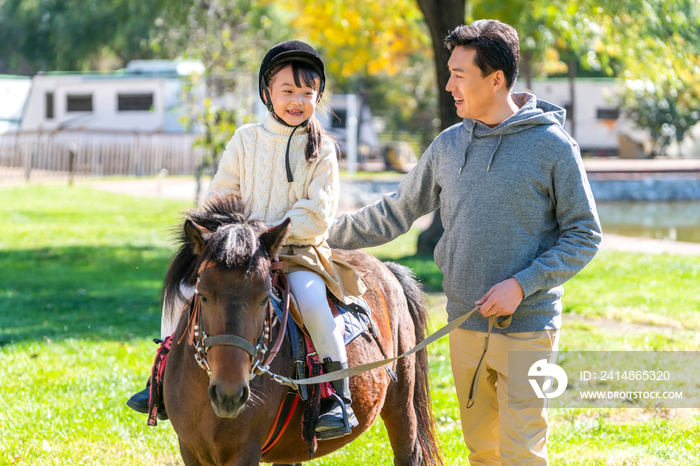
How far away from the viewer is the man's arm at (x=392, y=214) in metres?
3.40

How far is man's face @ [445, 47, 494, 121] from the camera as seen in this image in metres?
2.98

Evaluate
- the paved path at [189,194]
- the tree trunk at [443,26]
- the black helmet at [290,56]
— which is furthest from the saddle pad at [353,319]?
the paved path at [189,194]

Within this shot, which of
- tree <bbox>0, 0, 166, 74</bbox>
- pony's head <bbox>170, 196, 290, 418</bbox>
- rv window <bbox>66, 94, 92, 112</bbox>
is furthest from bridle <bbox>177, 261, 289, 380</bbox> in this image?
tree <bbox>0, 0, 166, 74</bbox>

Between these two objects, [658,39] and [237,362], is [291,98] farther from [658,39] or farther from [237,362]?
[658,39]

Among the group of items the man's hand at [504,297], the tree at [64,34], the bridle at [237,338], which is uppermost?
the tree at [64,34]

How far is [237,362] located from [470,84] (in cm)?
155

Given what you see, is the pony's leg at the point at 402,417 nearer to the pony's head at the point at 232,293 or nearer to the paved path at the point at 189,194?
the pony's head at the point at 232,293

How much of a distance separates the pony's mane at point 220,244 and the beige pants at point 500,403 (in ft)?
3.67

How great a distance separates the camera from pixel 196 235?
2703 millimetres

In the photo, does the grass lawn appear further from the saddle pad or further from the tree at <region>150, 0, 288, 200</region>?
the tree at <region>150, 0, 288, 200</region>

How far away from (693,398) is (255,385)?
4.30m

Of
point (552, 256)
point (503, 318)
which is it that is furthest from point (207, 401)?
point (552, 256)

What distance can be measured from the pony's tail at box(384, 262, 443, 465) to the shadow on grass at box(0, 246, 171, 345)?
2.77 m

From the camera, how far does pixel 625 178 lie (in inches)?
874
